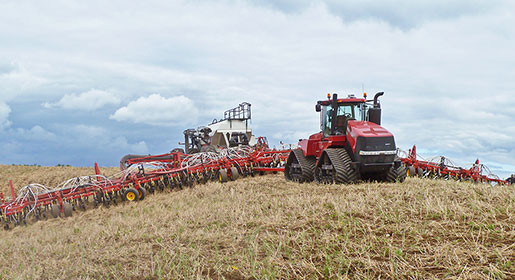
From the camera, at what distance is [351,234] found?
4660 mm

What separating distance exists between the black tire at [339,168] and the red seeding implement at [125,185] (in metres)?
4.65

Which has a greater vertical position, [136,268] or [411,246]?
[411,246]

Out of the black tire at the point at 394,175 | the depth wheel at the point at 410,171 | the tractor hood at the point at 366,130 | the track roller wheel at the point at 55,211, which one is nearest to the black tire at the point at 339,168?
the tractor hood at the point at 366,130

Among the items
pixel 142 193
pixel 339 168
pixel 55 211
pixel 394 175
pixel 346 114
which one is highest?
pixel 346 114

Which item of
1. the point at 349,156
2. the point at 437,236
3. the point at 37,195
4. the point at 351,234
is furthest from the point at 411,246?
the point at 37,195

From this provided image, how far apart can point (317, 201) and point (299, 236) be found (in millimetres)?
2170

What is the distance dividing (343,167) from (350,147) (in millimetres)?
702

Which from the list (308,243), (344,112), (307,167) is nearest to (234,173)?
(307,167)

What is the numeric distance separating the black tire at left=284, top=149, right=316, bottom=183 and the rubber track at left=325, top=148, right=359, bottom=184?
1.78 meters

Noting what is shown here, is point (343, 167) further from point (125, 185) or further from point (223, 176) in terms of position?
point (125, 185)

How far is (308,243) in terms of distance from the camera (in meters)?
4.62

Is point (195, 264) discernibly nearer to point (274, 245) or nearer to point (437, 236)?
point (274, 245)

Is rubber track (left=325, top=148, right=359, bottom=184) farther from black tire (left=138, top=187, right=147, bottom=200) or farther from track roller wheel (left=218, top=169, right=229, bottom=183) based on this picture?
black tire (left=138, top=187, right=147, bottom=200)

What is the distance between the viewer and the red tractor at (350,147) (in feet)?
30.2
